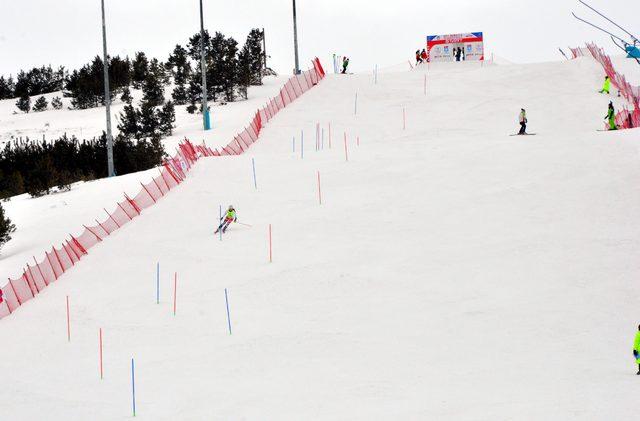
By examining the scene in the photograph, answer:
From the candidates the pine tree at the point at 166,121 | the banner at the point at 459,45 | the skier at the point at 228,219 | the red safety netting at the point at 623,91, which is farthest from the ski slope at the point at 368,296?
the banner at the point at 459,45

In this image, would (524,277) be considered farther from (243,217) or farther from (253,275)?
(243,217)

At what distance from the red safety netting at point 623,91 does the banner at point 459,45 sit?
285 inches

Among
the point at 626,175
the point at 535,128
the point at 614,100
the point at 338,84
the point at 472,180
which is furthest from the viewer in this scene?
the point at 338,84

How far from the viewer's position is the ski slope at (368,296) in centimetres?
1551

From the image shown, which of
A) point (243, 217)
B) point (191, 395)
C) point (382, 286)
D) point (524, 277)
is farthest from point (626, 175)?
point (191, 395)

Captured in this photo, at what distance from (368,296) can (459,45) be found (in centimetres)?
3631

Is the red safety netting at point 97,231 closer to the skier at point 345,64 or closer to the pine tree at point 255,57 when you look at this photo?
the skier at point 345,64

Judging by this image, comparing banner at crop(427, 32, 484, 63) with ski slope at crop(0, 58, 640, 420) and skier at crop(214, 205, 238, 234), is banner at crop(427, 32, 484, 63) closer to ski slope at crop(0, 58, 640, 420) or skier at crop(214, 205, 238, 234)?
ski slope at crop(0, 58, 640, 420)

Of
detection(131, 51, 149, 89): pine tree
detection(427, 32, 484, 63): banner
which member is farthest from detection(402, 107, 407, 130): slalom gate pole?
detection(131, 51, 149, 89): pine tree

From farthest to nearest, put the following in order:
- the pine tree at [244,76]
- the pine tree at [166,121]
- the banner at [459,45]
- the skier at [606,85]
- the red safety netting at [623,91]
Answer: the pine tree at [244,76] → the banner at [459,45] → the pine tree at [166,121] → the skier at [606,85] → the red safety netting at [623,91]

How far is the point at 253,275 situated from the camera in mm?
21750

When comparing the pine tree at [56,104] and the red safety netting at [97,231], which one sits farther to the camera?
the pine tree at [56,104]

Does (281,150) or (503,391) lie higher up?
(281,150)

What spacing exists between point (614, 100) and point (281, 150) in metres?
14.4
